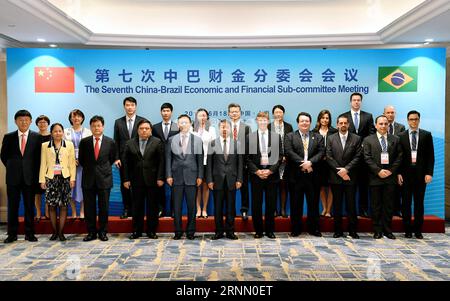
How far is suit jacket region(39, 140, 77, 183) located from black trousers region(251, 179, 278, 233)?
2.40 metres

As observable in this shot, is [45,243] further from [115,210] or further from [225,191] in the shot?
[225,191]

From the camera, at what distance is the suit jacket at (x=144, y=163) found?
634cm

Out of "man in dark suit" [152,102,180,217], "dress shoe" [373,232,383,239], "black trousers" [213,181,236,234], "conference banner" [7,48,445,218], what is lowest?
"dress shoe" [373,232,383,239]

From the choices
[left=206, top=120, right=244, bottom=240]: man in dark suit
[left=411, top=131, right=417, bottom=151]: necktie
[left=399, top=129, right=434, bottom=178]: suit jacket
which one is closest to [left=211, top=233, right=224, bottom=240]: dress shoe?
[left=206, top=120, right=244, bottom=240]: man in dark suit

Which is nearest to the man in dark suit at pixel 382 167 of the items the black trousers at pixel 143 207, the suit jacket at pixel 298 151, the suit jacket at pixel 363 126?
the suit jacket at pixel 363 126

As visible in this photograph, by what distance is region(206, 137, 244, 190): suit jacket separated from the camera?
6.38 meters

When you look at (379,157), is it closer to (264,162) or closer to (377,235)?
(377,235)

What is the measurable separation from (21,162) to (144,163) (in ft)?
5.22

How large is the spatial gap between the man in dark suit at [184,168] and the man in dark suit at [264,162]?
0.69 metres

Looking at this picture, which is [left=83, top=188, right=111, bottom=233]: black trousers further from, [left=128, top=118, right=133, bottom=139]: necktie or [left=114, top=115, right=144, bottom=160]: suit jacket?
[left=128, top=118, right=133, bottom=139]: necktie

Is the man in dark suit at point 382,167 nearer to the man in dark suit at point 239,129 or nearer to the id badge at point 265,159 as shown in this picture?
the id badge at point 265,159

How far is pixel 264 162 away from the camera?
21.0 ft

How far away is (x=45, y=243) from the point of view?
20.5 ft

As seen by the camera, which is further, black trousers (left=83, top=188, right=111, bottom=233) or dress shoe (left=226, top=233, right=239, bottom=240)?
dress shoe (left=226, top=233, right=239, bottom=240)
